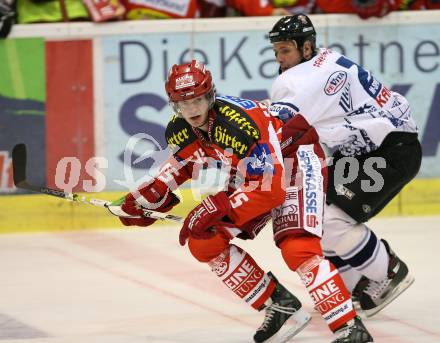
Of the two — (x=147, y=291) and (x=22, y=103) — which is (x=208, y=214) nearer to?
(x=147, y=291)

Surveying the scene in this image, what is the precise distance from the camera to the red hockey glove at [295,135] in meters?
4.38

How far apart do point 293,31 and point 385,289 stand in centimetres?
120

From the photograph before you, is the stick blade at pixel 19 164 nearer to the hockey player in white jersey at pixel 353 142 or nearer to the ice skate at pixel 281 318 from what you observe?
the hockey player in white jersey at pixel 353 142

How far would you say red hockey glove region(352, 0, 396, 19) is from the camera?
23.0 feet

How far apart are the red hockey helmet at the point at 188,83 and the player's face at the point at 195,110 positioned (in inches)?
0.9

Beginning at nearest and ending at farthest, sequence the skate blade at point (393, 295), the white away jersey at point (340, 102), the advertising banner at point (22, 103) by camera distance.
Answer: the white away jersey at point (340, 102)
the skate blade at point (393, 295)
the advertising banner at point (22, 103)

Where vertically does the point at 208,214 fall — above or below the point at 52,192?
above

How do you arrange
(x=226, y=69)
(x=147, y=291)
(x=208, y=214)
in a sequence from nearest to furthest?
(x=208, y=214), (x=147, y=291), (x=226, y=69)

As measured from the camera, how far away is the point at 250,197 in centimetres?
406

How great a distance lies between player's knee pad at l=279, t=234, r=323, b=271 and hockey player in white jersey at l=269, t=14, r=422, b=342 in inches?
23.7

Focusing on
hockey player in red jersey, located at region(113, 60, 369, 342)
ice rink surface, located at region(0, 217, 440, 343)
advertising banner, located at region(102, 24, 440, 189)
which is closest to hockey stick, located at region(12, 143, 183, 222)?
hockey player in red jersey, located at region(113, 60, 369, 342)

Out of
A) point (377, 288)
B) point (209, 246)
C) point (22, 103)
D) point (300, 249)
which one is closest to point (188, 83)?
point (209, 246)

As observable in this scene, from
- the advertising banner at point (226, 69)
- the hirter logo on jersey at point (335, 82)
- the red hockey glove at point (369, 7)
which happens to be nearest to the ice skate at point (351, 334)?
the hirter logo on jersey at point (335, 82)

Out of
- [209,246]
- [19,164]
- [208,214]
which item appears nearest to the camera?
[208,214]
